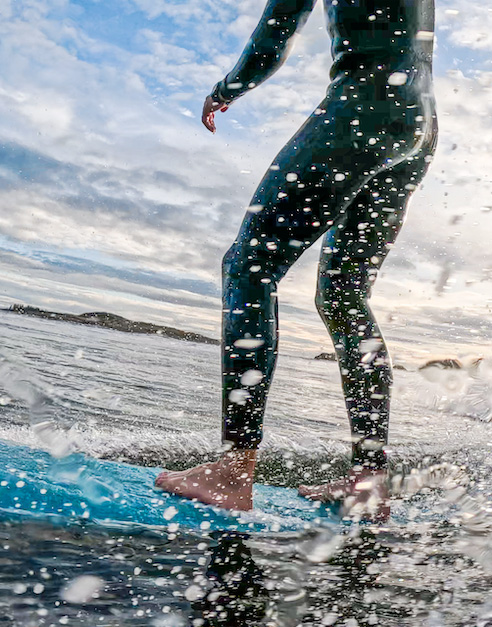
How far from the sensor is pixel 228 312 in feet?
3.75

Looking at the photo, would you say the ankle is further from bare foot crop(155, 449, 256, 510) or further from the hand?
the hand

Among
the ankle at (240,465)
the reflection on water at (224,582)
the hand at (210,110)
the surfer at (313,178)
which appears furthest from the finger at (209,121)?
the reflection on water at (224,582)

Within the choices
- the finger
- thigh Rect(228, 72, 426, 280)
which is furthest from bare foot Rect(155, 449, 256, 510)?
the finger

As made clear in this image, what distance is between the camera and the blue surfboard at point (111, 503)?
0.94 m

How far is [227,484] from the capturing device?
1.12 meters

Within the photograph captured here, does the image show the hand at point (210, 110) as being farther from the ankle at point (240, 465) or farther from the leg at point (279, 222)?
the ankle at point (240, 465)

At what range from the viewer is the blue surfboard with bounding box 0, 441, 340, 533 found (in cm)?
94

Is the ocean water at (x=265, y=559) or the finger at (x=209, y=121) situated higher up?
the finger at (x=209, y=121)

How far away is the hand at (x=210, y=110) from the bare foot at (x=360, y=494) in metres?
0.97

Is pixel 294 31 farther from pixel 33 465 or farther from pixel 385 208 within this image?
pixel 33 465

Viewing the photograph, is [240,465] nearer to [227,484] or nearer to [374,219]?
[227,484]

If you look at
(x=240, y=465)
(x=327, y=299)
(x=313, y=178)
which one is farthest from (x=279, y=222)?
(x=240, y=465)

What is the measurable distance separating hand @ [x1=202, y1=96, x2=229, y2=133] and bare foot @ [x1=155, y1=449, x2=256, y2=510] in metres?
0.89

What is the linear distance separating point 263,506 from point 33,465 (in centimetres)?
48
